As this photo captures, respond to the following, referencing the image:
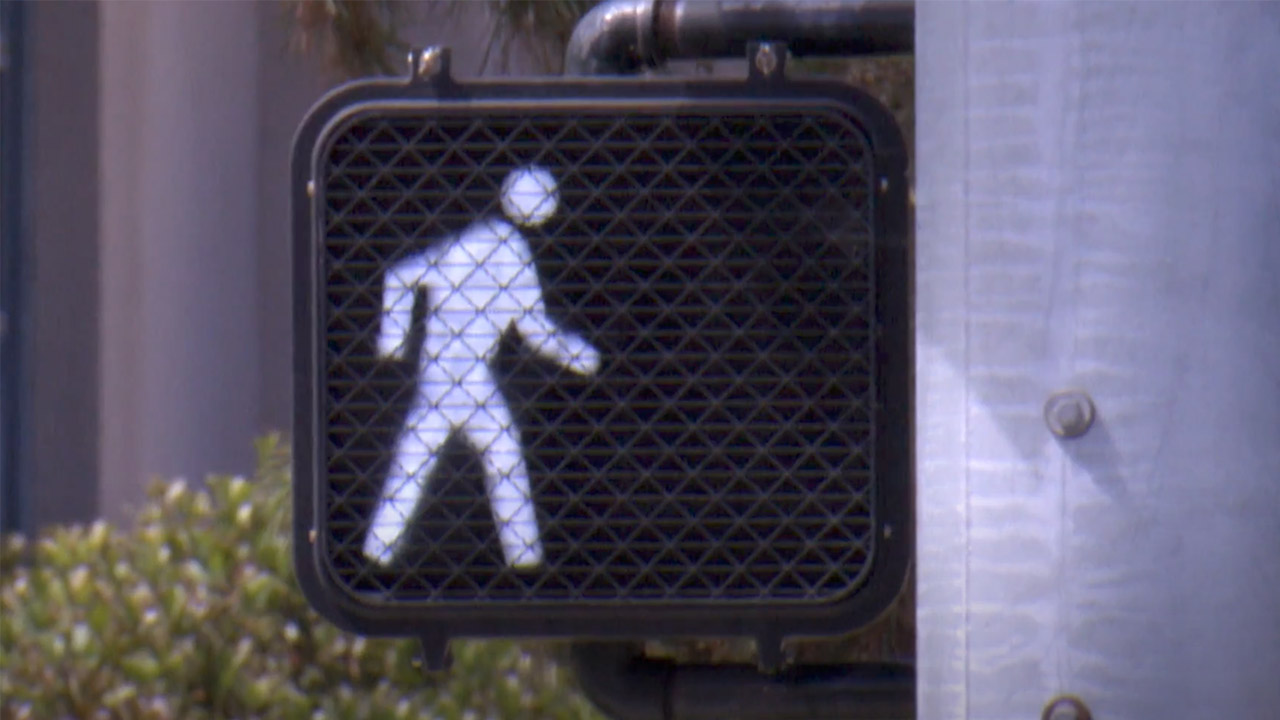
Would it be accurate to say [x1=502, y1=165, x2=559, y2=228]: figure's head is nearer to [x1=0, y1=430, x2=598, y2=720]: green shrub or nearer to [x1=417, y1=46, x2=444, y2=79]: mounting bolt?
[x1=417, y1=46, x2=444, y2=79]: mounting bolt

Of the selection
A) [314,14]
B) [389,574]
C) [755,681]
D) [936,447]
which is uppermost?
[314,14]

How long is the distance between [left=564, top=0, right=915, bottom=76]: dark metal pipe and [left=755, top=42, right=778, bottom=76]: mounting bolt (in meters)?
0.09

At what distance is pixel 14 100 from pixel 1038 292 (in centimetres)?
656

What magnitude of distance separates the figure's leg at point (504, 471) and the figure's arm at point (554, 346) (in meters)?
0.05

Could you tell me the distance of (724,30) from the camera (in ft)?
4.95

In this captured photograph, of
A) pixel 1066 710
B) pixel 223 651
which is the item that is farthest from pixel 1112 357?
pixel 223 651

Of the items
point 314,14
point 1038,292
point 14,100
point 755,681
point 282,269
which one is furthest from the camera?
point 282,269

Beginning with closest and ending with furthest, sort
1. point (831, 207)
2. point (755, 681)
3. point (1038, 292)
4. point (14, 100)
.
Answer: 1. point (1038, 292)
2. point (831, 207)
3. point (755, 681)
4. point (14, 100)

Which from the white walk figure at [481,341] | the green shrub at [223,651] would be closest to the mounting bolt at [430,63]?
the white walk figure at [481,341]

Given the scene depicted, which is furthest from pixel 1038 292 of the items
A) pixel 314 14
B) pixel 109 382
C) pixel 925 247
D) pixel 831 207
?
pixel 109 382

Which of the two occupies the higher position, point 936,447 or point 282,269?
point 282,269

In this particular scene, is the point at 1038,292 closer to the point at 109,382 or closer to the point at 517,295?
the point at 517,295

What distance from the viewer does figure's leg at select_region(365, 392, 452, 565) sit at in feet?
4.58

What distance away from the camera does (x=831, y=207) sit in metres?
1.39
